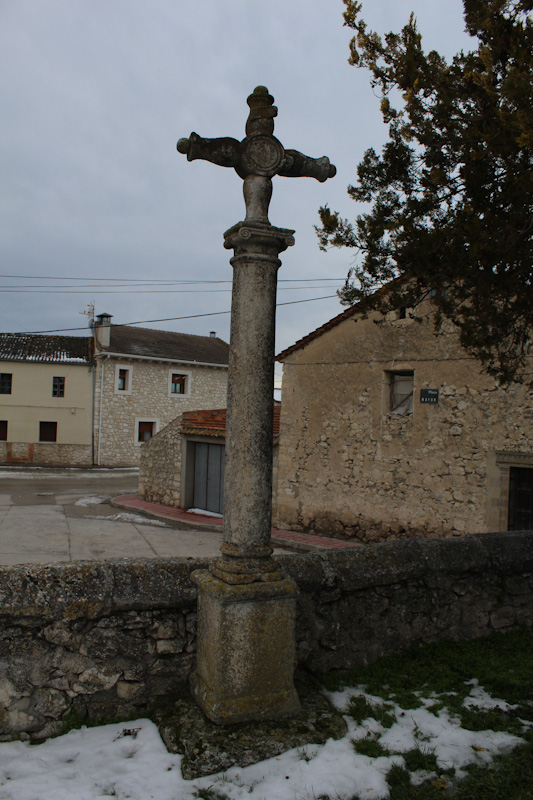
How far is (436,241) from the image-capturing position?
4.41 metres

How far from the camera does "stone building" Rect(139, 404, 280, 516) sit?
51.3ft

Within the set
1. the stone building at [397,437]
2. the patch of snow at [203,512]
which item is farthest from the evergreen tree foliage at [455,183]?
the patch of snow at [203,512]

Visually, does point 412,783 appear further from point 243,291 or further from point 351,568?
point 243,291

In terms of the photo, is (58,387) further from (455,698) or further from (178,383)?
(455,698)

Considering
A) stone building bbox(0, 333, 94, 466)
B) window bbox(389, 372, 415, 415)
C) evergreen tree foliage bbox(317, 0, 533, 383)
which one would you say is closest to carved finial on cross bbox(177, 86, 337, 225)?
evergreen tree foliage bbox(317, 0, 533, 383)

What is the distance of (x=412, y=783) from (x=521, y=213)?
370 cm

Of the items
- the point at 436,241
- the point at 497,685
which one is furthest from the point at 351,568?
the point at 436,241

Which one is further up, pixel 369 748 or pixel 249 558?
pixel 249 558

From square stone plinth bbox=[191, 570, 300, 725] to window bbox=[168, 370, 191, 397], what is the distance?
88.4ft

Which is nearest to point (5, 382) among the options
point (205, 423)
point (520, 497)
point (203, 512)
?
point (205, 423)

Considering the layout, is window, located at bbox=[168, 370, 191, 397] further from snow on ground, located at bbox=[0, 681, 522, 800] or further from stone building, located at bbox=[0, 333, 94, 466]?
snow on ground, located at bbox=[0, 681, 522, 800]

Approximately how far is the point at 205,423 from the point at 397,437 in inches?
260

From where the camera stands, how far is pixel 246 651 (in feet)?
10.1

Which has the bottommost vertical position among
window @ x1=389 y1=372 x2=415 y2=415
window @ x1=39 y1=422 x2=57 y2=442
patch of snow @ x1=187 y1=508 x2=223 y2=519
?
patch of snow @ x1=187 y1=508 x2=223 y2=519
